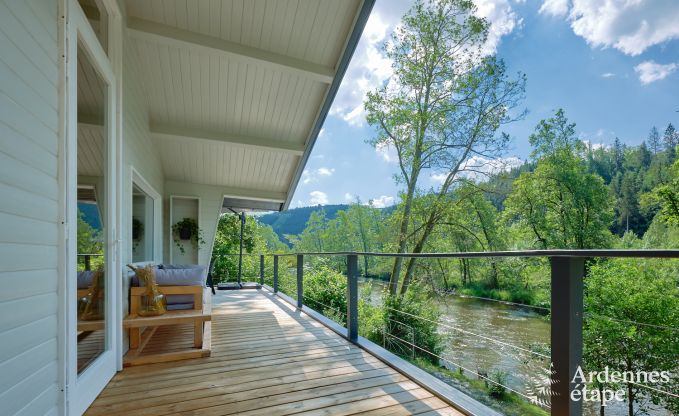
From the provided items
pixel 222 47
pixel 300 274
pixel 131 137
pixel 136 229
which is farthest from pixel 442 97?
pixel 136 229

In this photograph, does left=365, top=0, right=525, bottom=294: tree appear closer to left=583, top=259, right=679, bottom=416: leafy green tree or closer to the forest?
the forest

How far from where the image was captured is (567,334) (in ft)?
4.19

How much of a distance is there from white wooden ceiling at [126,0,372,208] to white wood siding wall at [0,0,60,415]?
6.70 ft

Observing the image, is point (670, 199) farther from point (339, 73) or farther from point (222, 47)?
point (222, 47)

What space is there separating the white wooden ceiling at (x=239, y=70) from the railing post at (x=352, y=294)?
7.34 feet

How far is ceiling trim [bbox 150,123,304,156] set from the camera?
4910 millimetres

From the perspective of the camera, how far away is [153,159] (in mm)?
5172

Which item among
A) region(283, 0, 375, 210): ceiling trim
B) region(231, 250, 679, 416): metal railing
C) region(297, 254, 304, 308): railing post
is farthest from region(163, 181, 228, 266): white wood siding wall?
region(231, 250, 679, 416): metal railing

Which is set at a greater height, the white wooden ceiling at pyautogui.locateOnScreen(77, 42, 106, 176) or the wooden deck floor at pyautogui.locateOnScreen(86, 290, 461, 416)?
the white wooden ceiling at pyautogui.locateOnScreen(77, 42, 106, 176)

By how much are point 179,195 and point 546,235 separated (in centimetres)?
1469

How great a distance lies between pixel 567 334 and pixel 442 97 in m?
11.0

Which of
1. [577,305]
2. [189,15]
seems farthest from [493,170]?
[577,305]

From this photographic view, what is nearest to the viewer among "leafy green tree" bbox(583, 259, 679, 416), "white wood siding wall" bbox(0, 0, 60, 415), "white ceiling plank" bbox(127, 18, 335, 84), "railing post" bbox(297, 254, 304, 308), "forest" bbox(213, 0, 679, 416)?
"white wood siding wall" bbox(0, 0, 60, 415)

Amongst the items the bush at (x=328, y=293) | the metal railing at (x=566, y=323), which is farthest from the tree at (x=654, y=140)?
the metal railing at (x=566, y=323)
